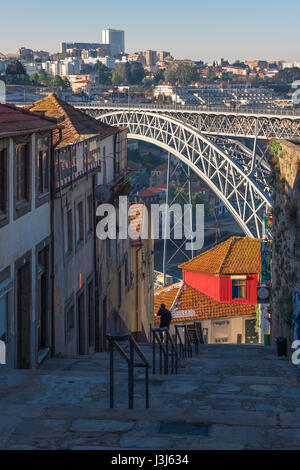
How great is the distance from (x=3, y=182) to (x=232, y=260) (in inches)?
1123

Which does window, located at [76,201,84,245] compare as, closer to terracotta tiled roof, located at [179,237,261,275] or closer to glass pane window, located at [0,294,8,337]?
glass pane window, located at [0,294,8,337]

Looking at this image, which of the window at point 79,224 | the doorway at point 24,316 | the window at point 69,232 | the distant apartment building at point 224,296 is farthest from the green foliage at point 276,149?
the distant apartment building at point 224,296

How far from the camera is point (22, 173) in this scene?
11555 millimetres

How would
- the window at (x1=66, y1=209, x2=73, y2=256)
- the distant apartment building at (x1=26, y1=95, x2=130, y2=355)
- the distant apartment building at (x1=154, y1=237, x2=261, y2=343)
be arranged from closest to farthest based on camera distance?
1. the distant apartment building at (x1=26, y1=95, x2=130, y2=355)
2. the window at (x1=66, y1=209, x2=73, y2=256)
3. the distant apartment building at (x1=154, y1=237, x2=261, y2=343)

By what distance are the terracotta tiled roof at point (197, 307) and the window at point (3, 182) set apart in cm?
2513

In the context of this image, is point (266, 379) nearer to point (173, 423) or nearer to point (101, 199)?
point (173, 423)

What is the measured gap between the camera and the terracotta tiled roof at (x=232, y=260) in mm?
37469

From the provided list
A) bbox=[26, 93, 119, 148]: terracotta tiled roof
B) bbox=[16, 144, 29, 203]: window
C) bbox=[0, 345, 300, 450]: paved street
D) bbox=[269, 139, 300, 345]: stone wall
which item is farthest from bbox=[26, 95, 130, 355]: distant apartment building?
bbox=[269, 139, 300, 345]: stone wall

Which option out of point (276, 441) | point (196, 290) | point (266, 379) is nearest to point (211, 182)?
point (196, 290)

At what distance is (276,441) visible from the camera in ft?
19.1

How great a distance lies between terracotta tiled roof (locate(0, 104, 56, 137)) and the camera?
10.3 metres

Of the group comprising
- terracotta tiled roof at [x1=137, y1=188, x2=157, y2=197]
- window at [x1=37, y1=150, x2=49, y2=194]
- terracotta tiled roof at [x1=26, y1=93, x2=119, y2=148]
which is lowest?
terracotta tiled roof at [x1=137, y1=188, x2=157, y2=197]

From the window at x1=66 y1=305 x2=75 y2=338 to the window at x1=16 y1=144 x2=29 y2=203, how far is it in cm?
363

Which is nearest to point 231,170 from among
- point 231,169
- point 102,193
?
point 231,169
